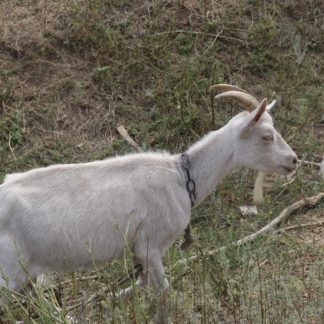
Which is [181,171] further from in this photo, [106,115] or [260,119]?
[106,115]

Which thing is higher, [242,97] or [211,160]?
[242,97]

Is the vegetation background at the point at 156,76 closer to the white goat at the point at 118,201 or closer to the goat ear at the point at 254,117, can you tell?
the white goat at the point at 118,201

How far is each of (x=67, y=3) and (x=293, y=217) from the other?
14.8 feet

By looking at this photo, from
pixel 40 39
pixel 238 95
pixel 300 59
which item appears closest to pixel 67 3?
pixel 40 39

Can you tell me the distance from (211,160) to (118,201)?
855 mm

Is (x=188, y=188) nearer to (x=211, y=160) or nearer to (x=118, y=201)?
(x=211, y=160)

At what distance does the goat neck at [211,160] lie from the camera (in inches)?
271

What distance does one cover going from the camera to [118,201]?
21.2ft

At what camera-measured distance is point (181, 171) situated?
6797 mm

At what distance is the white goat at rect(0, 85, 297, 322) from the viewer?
20.2ft

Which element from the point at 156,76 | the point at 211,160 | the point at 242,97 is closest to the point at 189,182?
the point at 211,160

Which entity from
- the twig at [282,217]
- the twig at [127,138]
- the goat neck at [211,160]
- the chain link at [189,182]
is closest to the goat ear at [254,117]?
the goat neck at [211,160]

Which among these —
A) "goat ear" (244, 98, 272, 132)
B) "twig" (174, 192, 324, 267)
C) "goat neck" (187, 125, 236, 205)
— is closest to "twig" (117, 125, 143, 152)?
"twig" (174, 192, 324, 267)

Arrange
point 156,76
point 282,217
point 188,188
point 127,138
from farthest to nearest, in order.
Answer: point 156,76, point 127,138, point 282,217, point 188,188
